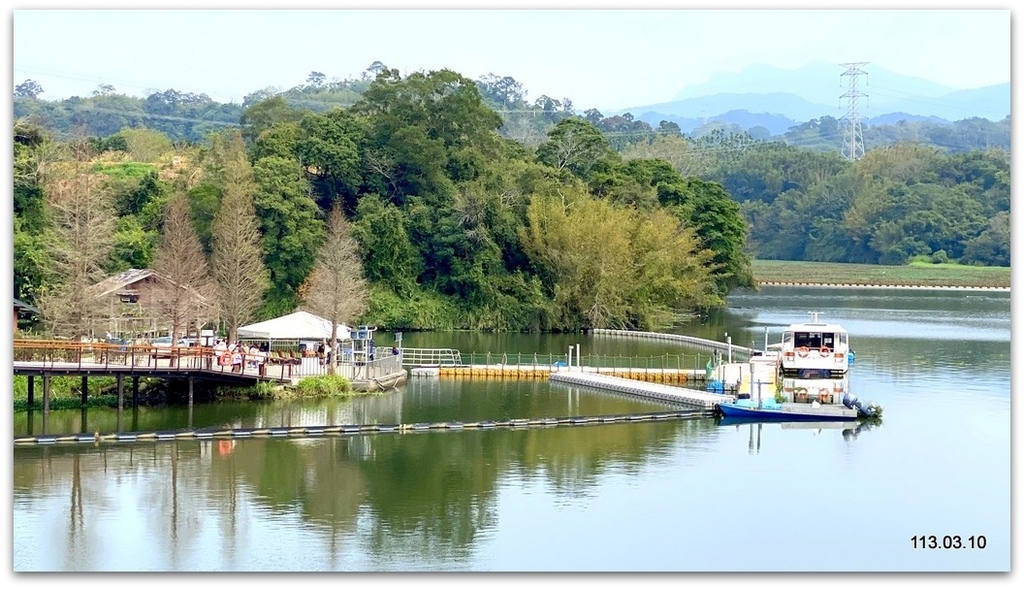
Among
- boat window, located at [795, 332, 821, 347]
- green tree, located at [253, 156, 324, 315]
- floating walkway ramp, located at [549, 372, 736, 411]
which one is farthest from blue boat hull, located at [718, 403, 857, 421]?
green tree, located at [253, 156, 324, 315]

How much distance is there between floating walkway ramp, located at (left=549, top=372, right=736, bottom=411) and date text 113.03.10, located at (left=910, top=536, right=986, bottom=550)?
10948mm

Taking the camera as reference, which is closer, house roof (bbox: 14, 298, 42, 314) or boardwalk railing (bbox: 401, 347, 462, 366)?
house roof (bbox: 14, 298, 42, 314)

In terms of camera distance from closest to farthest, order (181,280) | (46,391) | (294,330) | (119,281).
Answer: (46,391) < (294,330) < (181,280) < (119,281)

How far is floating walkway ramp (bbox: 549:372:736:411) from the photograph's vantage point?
33.8m

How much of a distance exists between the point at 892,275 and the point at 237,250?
5768 centimetres

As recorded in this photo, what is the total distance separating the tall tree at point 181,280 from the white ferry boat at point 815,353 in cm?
1453

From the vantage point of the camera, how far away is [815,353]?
113ft

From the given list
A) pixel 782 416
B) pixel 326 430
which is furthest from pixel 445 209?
pixel 326 430

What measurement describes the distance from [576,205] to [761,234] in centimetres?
6279

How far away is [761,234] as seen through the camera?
116812 mm

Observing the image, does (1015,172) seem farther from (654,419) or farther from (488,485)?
(654,419)

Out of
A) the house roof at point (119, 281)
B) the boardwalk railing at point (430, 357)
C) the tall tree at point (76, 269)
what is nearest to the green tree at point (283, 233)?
the house roof at point (119, 281)

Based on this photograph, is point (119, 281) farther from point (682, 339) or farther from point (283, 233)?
point (682, 339)

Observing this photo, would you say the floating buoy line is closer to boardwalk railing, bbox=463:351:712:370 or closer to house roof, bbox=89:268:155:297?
boardwalk railing, bbox=463:351:712:370
